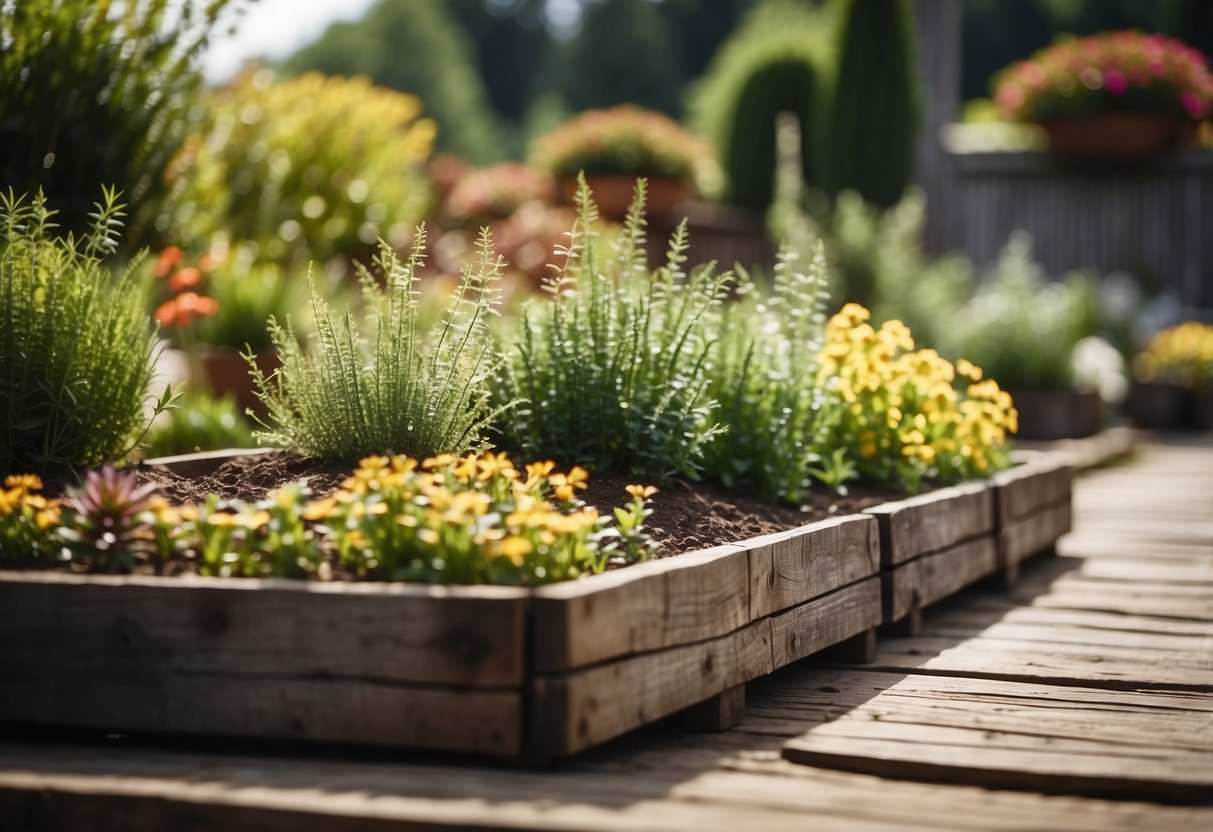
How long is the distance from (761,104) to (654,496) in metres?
9.55

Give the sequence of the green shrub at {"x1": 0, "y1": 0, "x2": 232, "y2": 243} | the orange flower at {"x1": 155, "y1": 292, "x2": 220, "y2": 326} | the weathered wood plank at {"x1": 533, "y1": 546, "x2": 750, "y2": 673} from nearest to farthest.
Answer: the weathered wood plank at {"x1": 533, "y1": 546, "x2": 750, "y2": 673}
the green shrub at {"x1": 0, "y1": 0, "x2": 232, "y2": 243}
the orange flower at {"x1": 155, "y1": 292, "x2": 220, "y2": 326}

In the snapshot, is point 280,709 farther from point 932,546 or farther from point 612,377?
point 932,546

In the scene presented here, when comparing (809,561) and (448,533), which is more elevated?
(448,533)

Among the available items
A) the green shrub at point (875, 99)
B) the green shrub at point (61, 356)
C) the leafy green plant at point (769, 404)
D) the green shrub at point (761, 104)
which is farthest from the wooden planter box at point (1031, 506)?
the green shrub at point (761, 104)

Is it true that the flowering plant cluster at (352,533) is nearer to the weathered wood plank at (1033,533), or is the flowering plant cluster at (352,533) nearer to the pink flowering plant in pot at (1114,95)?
the weathered wood plank at (1033,533)

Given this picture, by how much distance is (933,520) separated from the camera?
3.72m

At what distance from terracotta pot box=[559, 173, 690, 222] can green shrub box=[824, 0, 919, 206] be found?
147cm

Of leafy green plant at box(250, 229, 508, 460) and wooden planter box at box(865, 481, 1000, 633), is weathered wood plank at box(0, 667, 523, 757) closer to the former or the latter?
leafy green plant at box(250, 229, 508, 460)

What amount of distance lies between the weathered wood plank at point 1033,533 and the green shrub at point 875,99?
625 cm

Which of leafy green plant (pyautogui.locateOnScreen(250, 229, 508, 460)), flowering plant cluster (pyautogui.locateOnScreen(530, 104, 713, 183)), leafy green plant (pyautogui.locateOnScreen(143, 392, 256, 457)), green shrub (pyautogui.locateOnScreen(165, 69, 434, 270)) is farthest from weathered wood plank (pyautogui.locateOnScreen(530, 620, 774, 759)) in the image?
flowering plant cluster (pyautogui.locateOnScreen(530, 104, 713, 183))

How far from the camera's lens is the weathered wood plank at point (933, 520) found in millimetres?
3477

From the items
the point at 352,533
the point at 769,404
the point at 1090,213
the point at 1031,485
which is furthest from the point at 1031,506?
the point at 1090,213

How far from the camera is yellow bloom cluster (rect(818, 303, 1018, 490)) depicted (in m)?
4.06

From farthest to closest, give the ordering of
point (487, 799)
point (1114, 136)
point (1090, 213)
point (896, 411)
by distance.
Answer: point (1090, 213) → point (1114, 136) → point (896, 411) → point (487, 799)
